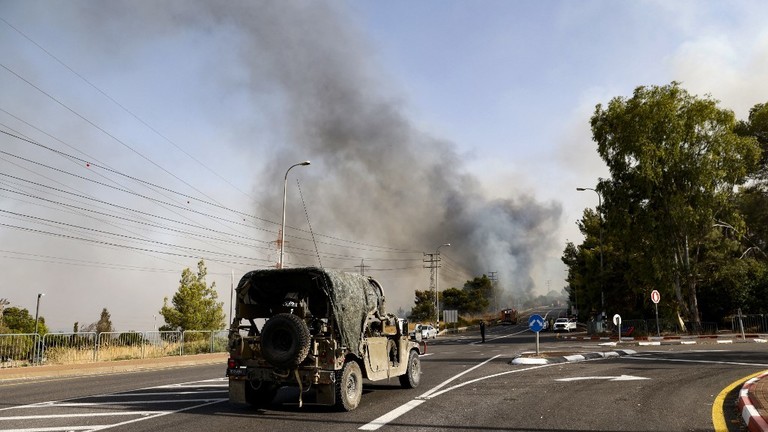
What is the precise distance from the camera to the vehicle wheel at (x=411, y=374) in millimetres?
11969

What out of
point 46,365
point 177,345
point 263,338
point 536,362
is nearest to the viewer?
point 263,338

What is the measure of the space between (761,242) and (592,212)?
1800 centimetres

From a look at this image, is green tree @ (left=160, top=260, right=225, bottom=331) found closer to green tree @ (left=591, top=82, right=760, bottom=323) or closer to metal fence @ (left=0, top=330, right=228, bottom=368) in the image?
metal fence @ (left=0, top=330, right=228, bottom=368)

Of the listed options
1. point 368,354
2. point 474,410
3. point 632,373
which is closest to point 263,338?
point 368,354

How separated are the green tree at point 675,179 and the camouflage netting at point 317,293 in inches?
1281

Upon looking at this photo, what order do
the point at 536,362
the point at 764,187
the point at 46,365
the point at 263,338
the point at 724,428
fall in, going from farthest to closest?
the point at 764,187 → the point at 46,365 → the point at 536,362 → the point at 263,338 → the point at 724,428

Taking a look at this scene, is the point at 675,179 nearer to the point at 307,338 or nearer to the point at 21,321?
the point at 307,338

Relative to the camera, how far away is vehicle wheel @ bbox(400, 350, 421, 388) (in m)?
12.0

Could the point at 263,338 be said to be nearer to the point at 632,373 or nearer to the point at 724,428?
the point at 724,428

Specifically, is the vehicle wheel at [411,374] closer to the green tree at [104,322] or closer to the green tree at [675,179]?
the green tree at [675,179]

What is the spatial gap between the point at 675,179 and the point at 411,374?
3338 cm

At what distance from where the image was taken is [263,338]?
29.9 ft

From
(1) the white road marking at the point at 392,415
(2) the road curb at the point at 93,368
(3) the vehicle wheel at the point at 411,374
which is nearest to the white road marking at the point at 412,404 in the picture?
(1) the white road marking at the point at 392,415

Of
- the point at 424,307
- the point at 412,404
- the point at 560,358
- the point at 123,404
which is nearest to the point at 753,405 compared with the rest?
the point at 412,404
